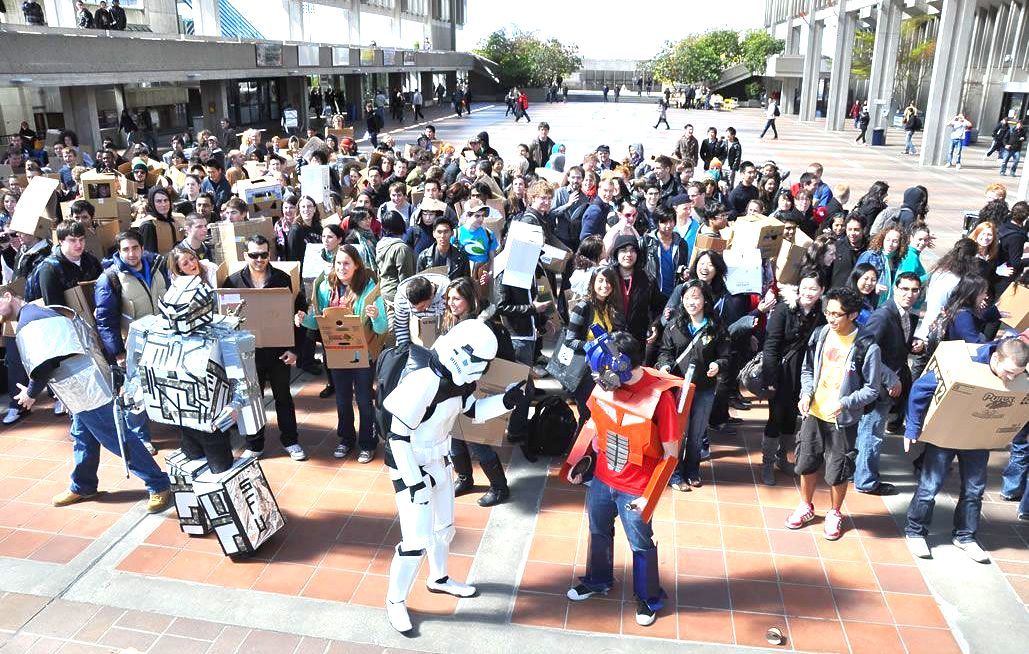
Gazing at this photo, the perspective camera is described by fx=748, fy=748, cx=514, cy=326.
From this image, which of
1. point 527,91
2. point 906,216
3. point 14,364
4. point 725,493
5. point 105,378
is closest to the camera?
point 105,378

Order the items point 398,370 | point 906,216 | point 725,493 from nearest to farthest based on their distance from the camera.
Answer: point 398,370, point 725,493, point 906,216

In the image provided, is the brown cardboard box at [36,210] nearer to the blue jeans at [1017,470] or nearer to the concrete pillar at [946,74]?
the blue jeans at [1017,470]

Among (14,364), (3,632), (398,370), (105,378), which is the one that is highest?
(398,370)

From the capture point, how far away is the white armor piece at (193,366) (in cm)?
448

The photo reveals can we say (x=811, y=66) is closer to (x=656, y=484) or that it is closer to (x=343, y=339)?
(x=343, y=339)

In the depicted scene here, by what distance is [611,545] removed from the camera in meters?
4.57

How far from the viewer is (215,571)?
495 centimetres

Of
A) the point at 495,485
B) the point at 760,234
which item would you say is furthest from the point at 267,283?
the point at 760,234

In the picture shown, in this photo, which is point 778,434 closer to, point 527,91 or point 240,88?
point 240,88

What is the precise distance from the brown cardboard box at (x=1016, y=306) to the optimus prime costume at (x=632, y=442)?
4069mm

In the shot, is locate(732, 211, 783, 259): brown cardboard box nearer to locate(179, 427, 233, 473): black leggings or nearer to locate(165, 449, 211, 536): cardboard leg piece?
locate(179, 427, 233, 473): black leggings

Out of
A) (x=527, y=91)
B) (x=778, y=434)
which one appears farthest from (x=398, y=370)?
(x=527, y=91)

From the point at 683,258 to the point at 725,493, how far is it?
2.66m

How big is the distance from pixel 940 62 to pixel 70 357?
26692 millimetres
